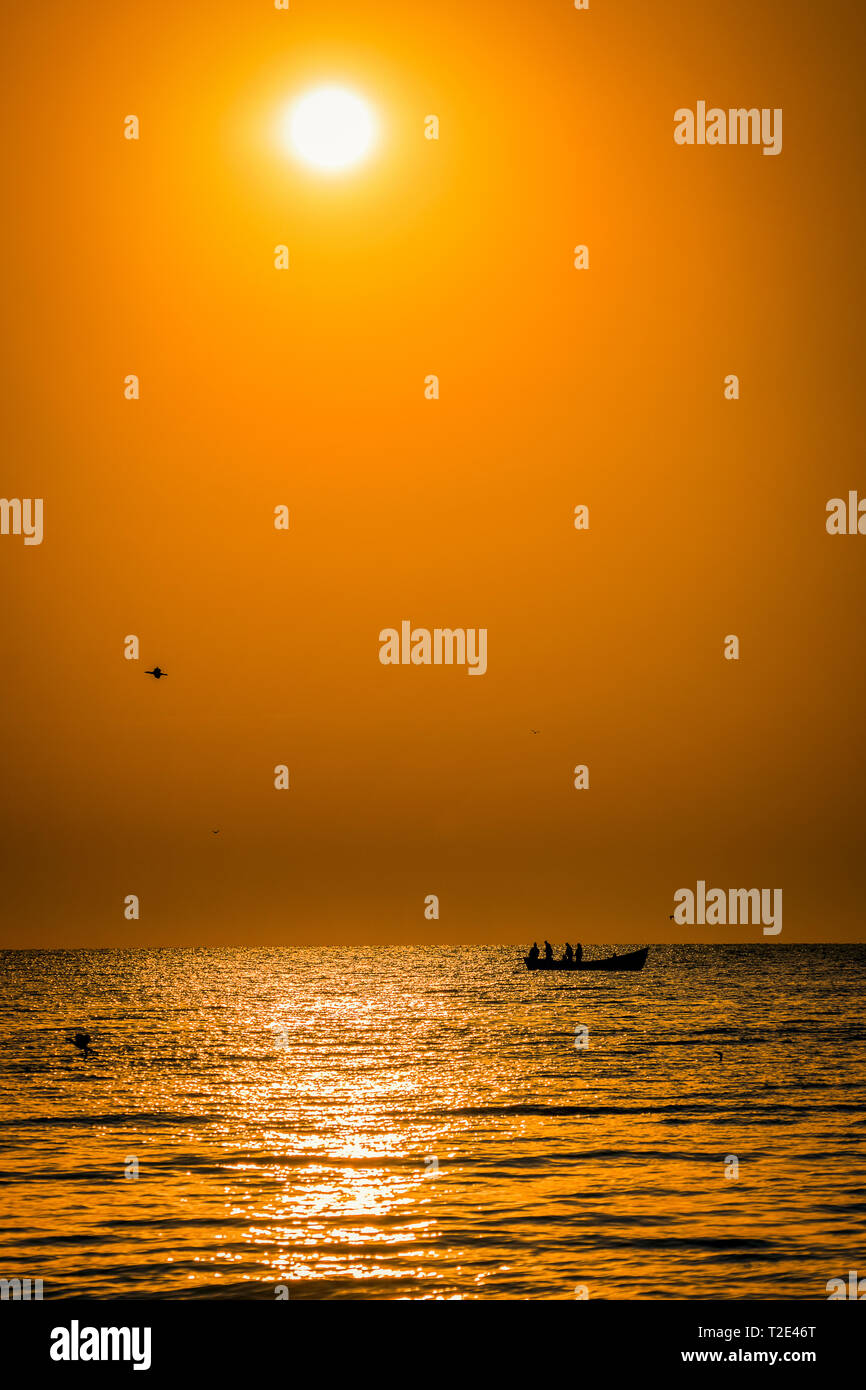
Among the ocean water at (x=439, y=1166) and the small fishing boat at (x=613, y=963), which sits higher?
the small fishing boat at (x=613, y=963)

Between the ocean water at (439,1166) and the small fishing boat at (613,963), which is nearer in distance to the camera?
the ocean water at (439,1166)

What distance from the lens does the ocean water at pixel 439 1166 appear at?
23.6 m

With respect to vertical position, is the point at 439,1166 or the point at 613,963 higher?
the point at 613,963

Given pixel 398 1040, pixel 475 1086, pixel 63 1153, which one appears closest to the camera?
pixel 63 1153

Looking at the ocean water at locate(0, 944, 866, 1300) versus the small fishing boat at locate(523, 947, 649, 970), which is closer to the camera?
the ocean water at locate(0, 944, 866, 1300)

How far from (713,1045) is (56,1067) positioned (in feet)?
113

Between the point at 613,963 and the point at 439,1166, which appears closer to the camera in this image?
the point at 439,1166

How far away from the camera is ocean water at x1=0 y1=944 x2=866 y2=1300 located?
77.5ft

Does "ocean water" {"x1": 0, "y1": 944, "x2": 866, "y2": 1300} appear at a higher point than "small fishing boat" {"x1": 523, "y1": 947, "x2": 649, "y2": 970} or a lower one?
lower

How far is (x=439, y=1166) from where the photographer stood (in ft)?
109
